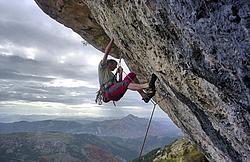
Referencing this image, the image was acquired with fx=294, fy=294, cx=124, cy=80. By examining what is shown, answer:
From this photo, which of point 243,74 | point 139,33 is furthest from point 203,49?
point 139,33

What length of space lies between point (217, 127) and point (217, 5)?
13.6 feet

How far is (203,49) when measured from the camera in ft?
20.3

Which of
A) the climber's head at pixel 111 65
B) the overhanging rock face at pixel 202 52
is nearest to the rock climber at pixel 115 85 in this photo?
the climber's head at pixel 111 65

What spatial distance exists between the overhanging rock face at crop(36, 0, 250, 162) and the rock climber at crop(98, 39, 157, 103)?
80 cm

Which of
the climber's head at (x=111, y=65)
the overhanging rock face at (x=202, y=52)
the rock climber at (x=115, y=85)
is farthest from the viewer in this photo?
the climber's head at (x=111, y=65)

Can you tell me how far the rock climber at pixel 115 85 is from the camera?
33.0ft

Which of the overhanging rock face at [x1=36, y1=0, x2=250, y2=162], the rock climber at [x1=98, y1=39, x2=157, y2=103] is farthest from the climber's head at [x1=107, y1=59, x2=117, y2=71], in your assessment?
the overhanging rock face at [x1=36, y1=0, x2=250, y2=162]

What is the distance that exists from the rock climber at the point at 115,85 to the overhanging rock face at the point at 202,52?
2.64 feet

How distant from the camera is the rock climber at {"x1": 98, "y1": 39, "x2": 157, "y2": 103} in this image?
1005 centimetres

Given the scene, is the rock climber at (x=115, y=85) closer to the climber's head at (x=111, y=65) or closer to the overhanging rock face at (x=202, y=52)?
the climber's head at (x=111, y=65)

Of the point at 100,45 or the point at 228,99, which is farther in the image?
the point at 100,45

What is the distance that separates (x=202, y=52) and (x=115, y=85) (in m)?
4.52

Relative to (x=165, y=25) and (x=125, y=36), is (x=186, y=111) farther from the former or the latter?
(x=165, y=25)

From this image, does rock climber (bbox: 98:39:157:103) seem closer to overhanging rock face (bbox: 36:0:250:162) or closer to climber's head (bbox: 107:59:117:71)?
climber's head (bbox: 107:59:117:71)
